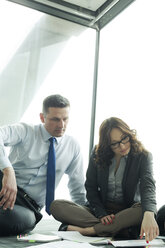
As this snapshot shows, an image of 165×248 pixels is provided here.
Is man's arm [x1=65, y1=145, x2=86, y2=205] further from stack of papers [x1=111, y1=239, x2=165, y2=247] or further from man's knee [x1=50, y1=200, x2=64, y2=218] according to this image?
stack of papers [x1=111, y1=239, x2=165, y2=247]

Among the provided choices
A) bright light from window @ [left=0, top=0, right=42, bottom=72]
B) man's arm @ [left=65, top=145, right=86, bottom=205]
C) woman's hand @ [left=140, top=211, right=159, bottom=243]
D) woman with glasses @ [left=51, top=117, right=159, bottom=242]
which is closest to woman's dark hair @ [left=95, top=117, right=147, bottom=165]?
woman with glasses @ [left=51, top=117, right=159, bottom=242]

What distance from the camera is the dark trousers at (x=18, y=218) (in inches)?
58.4

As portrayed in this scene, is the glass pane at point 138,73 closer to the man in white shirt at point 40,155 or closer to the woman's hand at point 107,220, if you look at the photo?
the man in white shirt at point 40,155

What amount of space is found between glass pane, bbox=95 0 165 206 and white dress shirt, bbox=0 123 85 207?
21.0 inches

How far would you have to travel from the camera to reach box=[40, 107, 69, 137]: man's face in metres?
1.85

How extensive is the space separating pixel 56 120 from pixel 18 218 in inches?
26.4

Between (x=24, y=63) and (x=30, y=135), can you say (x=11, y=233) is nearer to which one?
(x=30, y=135)

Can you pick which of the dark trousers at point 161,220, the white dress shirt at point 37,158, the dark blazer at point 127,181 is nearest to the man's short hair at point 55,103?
the white dress shirt at point 37,158

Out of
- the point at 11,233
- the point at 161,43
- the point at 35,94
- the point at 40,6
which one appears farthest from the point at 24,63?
the point at 11,233

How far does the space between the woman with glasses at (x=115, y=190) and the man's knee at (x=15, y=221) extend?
164mm

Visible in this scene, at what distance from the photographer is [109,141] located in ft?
5.78

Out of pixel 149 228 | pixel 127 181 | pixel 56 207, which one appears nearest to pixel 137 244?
pixel 149 228

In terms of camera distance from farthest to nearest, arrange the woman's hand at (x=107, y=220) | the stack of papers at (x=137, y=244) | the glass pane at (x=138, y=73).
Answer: the glass pane at (x=138, y=73)
the woman's hand at (x=107, y=220)
the stack of papers at (x=137, y=244)

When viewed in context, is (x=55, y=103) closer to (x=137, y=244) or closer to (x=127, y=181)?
(x=127, y=181)
